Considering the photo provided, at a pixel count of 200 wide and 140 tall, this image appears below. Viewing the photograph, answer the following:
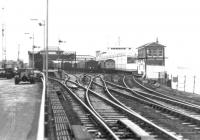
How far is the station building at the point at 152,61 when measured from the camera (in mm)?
53406

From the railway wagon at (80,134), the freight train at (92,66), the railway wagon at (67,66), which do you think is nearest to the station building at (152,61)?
the freight train at (92,66)

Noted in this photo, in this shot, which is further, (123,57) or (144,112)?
(123,57)

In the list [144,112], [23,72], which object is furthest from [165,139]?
[23,72]

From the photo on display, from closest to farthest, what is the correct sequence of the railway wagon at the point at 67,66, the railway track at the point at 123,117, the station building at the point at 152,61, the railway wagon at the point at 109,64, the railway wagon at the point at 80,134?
the railway wagon at the point at 80,134 < the railway track at the point at 123,117 < the station building at the point at 152,61 < the railway wagon at the point at 109,64 < the railway wagon at the point at 67,66

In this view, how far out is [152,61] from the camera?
183ft

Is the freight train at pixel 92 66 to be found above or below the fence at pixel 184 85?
above

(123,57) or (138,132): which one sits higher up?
(123,57)

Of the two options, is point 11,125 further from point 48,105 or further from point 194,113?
point 194,113

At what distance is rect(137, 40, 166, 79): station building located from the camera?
175 ft

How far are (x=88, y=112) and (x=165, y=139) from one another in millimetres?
6781

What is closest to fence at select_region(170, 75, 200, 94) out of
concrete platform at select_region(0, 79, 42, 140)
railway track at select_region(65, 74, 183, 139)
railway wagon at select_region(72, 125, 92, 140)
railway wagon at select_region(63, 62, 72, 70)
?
railway track at select_region(65, 74, 183, 139)

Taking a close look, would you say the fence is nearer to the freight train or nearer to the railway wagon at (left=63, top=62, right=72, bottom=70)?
the freight train

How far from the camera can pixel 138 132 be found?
1165 centimetres

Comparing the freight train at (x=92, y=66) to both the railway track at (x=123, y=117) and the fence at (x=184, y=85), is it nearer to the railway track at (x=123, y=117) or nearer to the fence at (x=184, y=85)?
Result: the fence at (x=184, y=85)
